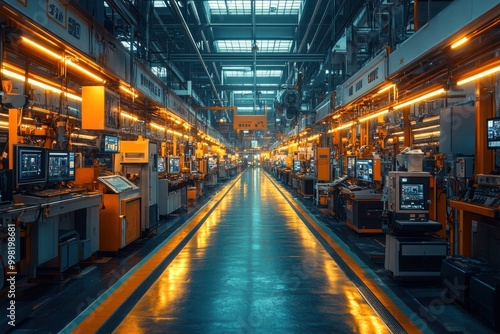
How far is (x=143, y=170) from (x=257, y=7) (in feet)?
38.7

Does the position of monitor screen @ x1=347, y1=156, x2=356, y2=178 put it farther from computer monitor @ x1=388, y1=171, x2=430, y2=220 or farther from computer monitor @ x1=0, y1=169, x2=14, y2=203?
computer monitor @ x1=0, y1=169, x2=14, y2=203

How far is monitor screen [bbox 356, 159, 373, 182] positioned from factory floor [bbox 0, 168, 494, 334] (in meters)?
1.92

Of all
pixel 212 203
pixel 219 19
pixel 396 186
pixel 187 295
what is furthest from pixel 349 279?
pixel 219 19

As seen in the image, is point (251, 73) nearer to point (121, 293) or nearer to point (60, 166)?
point (60, 166)

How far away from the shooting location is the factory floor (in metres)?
4.27

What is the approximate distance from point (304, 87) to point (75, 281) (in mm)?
20677

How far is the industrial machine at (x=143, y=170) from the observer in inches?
346

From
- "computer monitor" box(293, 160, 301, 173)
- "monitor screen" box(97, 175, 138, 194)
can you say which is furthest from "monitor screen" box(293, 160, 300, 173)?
"monitor screen" box(97, 175, 138, 194)

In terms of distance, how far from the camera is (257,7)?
17938 mm

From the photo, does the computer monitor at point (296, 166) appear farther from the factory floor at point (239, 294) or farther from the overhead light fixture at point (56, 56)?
the overhead light fixture at point (56, 56)

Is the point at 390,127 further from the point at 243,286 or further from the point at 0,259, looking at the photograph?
the point at 0,259

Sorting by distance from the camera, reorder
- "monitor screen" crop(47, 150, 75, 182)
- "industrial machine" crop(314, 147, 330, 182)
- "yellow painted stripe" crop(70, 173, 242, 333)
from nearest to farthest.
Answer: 1. "yellow painted stripe" crop(70, 173, 242, 333)
2. "monitor screen" crop(47, 150, 75, 182)
3. "industrial machine" crop(314, 147, 330, 182)

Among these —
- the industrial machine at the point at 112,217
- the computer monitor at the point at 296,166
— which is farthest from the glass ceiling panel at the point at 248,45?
the industrial machine at the point at 112,217

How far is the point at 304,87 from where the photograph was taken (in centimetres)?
2458
